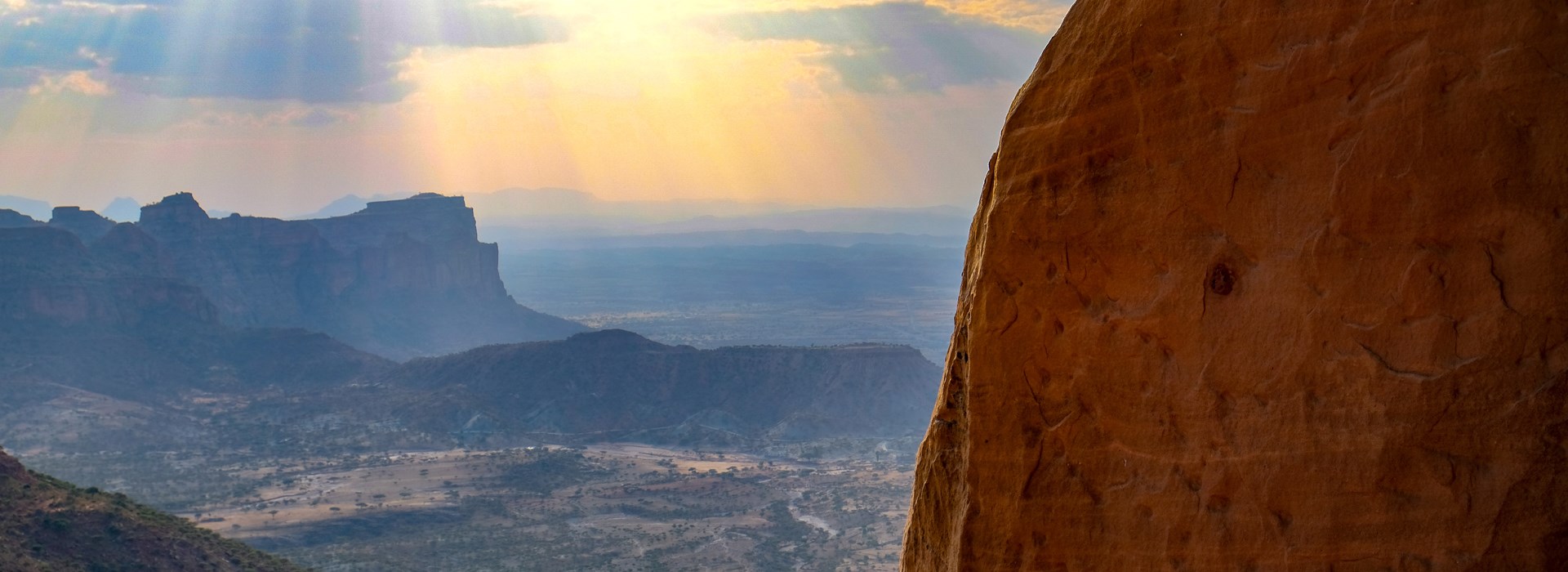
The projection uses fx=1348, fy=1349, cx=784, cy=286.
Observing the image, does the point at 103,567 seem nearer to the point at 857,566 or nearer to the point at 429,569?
the point at 429,569

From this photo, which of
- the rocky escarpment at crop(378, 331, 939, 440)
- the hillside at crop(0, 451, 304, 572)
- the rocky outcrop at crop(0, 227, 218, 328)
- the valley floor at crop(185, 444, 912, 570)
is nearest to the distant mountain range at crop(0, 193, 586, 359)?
the rocky outcrop at crop(0, 227, 218, 328)

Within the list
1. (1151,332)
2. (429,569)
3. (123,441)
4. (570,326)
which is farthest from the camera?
(570,326)

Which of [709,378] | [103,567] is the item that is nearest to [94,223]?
[709,378]

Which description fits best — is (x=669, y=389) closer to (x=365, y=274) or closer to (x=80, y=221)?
(x=365, y=274)

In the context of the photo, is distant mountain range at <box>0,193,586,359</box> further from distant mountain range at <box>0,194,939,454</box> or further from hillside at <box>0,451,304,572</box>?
hillside at <box>0,451,304,572</box>

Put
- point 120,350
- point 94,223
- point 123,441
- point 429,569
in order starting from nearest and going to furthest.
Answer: point 429,569
point 123,441
point 120,350
point 94,223
